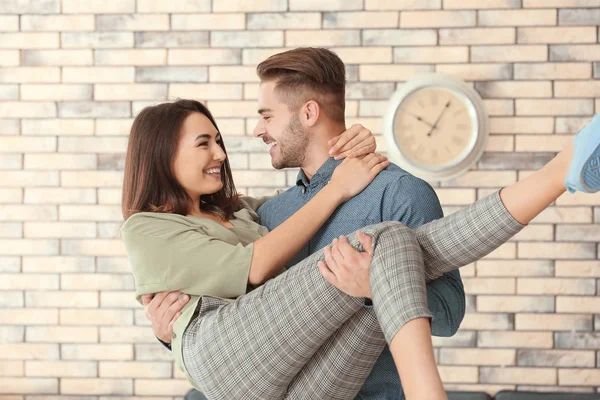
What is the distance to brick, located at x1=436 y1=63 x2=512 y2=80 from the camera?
322cm

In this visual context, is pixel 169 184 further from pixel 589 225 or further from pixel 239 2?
pixel 589 225

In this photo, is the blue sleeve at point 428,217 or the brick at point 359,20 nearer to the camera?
the blue sleeve at point 428,217

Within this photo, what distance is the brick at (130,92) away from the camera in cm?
332

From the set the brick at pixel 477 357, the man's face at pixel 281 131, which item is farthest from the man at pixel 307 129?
the brick at pixel 477 357

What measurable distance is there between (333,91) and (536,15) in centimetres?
140

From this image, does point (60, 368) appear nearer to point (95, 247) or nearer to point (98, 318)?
point (98, 318)

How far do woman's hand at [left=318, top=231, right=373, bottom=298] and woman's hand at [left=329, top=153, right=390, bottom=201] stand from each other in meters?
0.34

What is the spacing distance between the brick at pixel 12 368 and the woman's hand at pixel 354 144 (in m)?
2.05

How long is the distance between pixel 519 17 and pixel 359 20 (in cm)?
67

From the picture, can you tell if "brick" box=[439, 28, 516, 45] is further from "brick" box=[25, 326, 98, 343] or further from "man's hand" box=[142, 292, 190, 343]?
"brick" box=[25, 326, 98, 343]

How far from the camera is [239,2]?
3287 millimetres

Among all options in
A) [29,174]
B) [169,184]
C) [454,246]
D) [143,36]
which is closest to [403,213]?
[454,246]

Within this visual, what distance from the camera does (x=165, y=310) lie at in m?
1.90

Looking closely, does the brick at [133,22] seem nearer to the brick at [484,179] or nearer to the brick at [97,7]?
the brick at [97,7]
